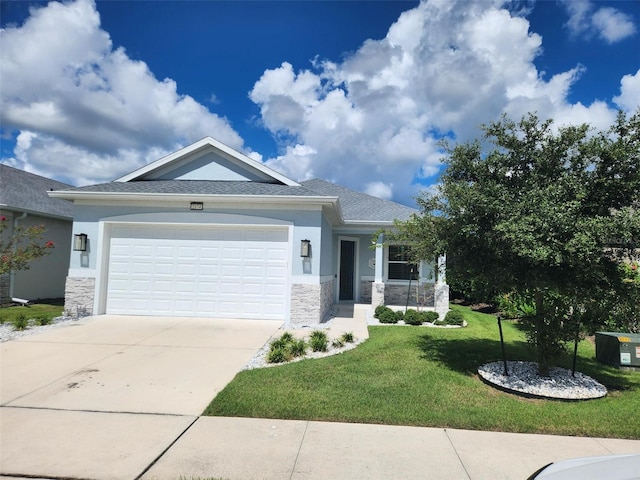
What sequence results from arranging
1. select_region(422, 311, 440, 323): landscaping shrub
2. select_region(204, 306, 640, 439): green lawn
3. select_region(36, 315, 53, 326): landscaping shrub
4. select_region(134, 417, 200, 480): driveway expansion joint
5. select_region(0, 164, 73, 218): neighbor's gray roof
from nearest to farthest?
1. select_region(134, 417, 200, 480): driveway expansion joint
2. select_region(204, 306, 640, 439): green lawn
3. select_region(36, 315, 53, 326): landscaping shrub
4. select_region(422, 311, 440, 323): landscaping shrub
5. select_region(0, 164, 73, 218): neighbor's gray roof

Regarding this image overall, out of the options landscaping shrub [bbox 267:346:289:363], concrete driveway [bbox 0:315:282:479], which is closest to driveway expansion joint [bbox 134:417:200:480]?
concrete driveway [bbox 0:315:282:479]

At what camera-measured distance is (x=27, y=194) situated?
45.9 feet

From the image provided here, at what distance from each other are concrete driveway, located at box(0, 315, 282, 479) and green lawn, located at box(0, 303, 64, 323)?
5.72 feet

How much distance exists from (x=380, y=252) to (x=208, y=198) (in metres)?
6.26

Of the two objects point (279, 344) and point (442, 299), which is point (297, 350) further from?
point (442, 299)

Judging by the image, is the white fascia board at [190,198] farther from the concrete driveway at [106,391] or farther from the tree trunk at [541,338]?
the tree trunk at [541,338]

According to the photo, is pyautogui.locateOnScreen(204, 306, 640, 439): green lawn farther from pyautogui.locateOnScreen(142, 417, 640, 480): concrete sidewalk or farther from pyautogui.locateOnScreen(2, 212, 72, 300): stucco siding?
pyautogui.locateOnScreen(2, 212, 72, 300): stucco siding

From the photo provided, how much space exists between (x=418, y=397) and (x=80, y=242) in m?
10.2

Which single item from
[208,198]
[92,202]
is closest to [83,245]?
[92,202]

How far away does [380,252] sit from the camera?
529 inches

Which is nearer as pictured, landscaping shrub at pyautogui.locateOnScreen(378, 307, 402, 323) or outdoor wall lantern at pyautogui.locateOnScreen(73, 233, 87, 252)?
outdoor wall lantern at pyautogui.locateOnScreen(73, 233, 87, 252)

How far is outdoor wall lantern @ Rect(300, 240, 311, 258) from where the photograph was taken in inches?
408

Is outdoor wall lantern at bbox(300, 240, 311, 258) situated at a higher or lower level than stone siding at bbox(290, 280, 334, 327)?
higher

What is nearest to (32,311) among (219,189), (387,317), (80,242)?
(80,242)
